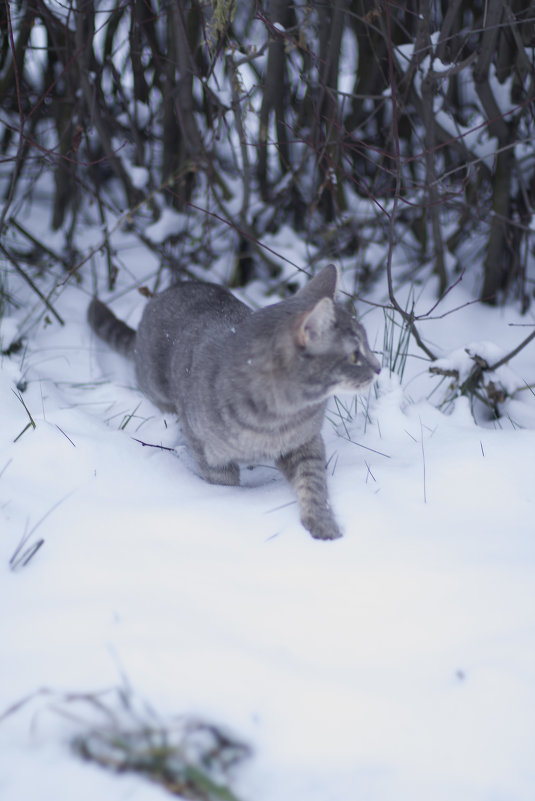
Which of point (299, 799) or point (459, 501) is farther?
point (459, 501)

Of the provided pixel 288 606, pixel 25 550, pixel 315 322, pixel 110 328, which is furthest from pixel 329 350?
pixel 110 328

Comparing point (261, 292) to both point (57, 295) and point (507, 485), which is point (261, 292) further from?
point (507, 485)

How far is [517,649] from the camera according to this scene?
1.40 meters

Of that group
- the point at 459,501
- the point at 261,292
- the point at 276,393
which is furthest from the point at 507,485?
the point at 261,292

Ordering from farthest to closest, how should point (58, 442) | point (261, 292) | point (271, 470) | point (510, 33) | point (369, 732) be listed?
1. point (261, 292)
2. point (510, 33)
3. point (271, 470)
4. point (58, 442)
5. point (369, 732)

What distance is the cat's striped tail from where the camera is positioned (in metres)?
2.89

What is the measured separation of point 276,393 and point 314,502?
0.33 m

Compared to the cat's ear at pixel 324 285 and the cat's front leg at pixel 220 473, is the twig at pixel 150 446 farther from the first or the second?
the cat's ear at pixel 324 285

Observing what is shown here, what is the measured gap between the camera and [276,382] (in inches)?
71.9

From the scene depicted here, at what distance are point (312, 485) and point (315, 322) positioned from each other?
491mm

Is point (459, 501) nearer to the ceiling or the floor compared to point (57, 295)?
nearer to the floor

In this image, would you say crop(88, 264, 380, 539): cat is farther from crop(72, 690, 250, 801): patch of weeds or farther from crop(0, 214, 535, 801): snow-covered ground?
crop(72, 690, 250, 801): patch of weeds

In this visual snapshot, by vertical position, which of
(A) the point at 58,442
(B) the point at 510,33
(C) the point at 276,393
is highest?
(B) the point at 510,33

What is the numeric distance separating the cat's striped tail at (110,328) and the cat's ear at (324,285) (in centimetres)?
109
